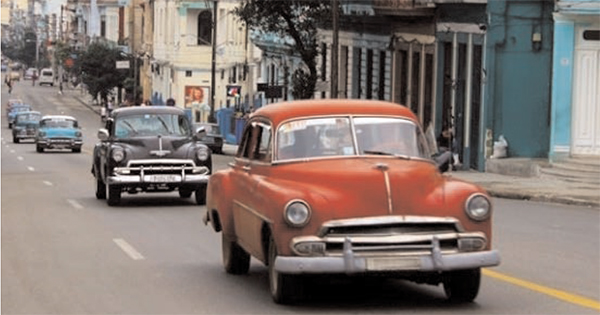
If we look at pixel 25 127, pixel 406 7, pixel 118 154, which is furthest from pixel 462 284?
pixel 25 127

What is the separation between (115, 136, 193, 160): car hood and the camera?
25953 millimetres

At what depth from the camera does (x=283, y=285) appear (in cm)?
1238

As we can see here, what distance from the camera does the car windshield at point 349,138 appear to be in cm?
1308

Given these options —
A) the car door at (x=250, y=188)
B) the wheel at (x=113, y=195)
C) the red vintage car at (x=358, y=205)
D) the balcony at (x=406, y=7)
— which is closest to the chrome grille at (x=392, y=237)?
the red vintage car at (x=358, y=205)

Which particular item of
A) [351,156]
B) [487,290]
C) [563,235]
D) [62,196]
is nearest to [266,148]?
[351,156]

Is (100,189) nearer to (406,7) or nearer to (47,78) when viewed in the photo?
(406,7)

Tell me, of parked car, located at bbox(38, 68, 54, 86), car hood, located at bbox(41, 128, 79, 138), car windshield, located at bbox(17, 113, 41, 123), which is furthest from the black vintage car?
parked car, located at bbox(38, 68, 54, 86)

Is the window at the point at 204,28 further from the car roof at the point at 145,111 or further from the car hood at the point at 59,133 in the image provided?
the car roof at the point at 145,111

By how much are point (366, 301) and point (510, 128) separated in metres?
27.3

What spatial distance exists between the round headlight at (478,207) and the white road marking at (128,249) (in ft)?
19.3

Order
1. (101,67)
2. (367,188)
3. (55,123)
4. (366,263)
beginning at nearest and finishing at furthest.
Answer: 1. (366,263)
2. (367,188)
3. (55,123)
4. (101,67)

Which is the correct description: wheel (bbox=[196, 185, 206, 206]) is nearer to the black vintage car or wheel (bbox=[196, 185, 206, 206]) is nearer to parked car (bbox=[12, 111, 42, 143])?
the black vintage car

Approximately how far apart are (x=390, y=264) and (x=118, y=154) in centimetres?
1476

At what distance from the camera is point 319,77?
59156 millimetres
